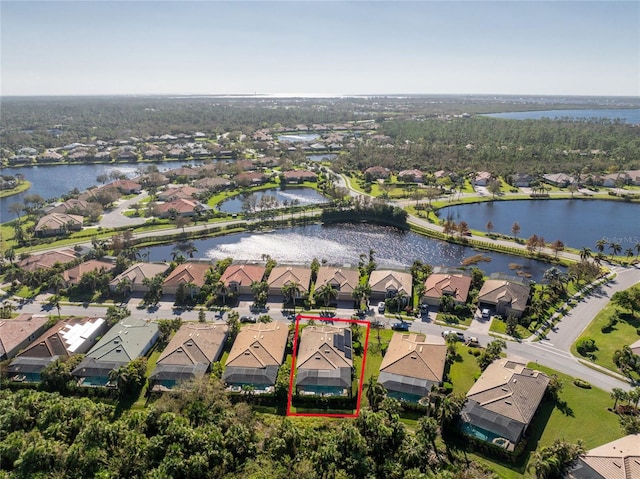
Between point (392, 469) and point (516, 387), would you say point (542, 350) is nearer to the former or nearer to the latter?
point (516, 387)

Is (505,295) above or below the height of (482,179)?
below

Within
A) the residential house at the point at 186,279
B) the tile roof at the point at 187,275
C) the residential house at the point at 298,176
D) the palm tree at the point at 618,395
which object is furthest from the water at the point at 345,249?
the residential house at the point at 298,176

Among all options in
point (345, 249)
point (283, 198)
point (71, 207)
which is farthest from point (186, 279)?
point (283, 198)

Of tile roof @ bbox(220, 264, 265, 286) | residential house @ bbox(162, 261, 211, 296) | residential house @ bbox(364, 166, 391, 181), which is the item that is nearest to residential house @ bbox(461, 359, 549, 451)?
tile roof @ bbox(220, 264, 265, 286)

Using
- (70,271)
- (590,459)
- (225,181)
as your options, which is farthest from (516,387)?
(225,181)

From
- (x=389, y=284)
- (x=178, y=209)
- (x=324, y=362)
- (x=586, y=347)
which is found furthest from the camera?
(x=178, y=209)

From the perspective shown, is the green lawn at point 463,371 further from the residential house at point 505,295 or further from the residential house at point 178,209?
the residential house at point 178,209

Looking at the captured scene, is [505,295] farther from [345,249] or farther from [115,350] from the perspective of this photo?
[115,350]
